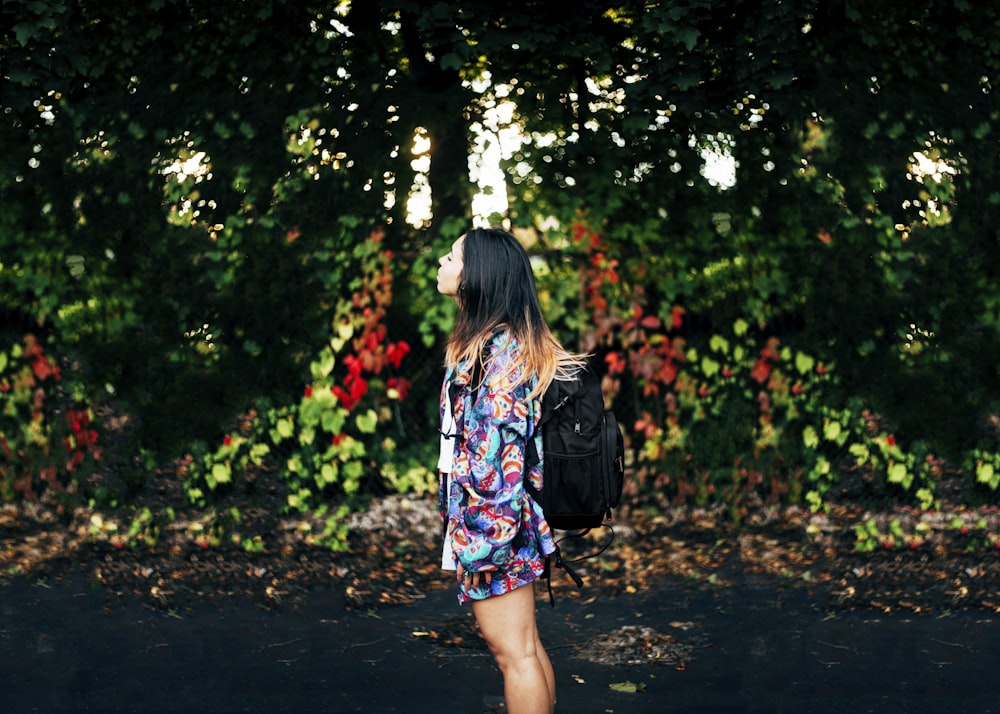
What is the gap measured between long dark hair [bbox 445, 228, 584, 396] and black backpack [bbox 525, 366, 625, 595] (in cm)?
10

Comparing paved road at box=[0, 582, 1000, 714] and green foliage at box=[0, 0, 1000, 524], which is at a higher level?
green foliage at box=[0, 0, 1000, 524]

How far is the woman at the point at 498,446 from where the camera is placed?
3182 mm

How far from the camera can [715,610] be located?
5426 mm

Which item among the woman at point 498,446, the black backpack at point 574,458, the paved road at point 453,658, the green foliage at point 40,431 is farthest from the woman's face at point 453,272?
the green foliage at point 40,431

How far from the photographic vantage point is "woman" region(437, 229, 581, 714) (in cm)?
318

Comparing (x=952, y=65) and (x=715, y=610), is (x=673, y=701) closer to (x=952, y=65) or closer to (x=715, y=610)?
(x=715, y=610)

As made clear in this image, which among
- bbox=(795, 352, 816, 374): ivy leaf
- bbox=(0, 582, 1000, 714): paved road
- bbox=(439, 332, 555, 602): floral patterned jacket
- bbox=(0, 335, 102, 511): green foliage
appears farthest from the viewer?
bbox=(0, 335, 102, 511): green foliage

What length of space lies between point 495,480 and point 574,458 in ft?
0.99

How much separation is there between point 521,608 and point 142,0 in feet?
16.1

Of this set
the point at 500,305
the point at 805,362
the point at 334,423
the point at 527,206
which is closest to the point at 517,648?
the point at 500,305

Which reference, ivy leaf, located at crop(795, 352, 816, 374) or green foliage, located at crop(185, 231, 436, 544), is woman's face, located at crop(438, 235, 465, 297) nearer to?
green foliage, located at crop(185, 231, 436, 544)

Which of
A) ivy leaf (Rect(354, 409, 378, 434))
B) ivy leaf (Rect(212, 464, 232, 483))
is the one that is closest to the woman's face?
ivy leaf (Rect(354, 409, 378, 434))

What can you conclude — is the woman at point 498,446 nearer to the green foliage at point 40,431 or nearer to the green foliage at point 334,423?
the green foliage at point 334,423

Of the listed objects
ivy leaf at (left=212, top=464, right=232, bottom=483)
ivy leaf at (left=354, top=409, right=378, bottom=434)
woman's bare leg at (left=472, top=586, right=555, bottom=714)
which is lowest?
woman's bare leg at (left=472, top=586, right=555, bottom=714)
